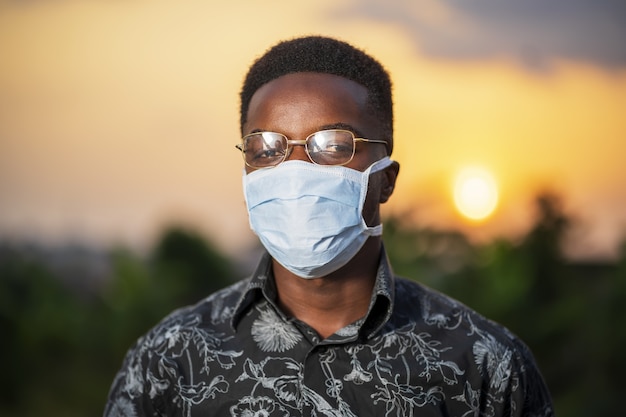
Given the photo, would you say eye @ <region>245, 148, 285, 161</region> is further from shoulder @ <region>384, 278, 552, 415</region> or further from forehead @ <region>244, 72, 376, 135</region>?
shoulder @ <region>384, 278, 552, 415</region>

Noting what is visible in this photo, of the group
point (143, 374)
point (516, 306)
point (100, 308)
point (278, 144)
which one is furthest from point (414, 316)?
point (100, 308)

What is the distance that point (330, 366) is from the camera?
287 centimetres

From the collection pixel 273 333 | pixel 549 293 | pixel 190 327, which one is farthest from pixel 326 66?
pixel 549 293

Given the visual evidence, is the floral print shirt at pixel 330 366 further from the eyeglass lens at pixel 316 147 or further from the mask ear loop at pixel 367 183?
the eyeglass lens at pixel 316 147

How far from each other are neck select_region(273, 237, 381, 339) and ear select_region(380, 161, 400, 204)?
0.65ft

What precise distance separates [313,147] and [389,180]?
1.47 feet

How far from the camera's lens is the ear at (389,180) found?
124 inches

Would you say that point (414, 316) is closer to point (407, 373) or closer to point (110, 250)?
point (407, 373)

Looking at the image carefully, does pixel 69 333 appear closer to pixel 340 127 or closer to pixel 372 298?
pixel 372 298

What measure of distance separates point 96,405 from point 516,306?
15.9 feet

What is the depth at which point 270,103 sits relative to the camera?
300 centimetres

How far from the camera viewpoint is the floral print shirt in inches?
112

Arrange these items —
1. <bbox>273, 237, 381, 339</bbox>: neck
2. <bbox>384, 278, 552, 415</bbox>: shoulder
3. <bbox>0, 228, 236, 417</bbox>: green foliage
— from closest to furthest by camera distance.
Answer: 1. <bbox>384, 278, 552, 415</bbox>: shoulder
2. <bbox>273, 237, 381, 339</bbox>: neck
3. <bbox>0, 228, 236, 417</bbox>: green foliage

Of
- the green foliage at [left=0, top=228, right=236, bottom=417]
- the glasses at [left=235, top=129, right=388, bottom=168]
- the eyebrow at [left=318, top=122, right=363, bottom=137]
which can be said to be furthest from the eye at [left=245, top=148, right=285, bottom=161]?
the green foliage at [left=0, top=228, right=236, bottom=417]
